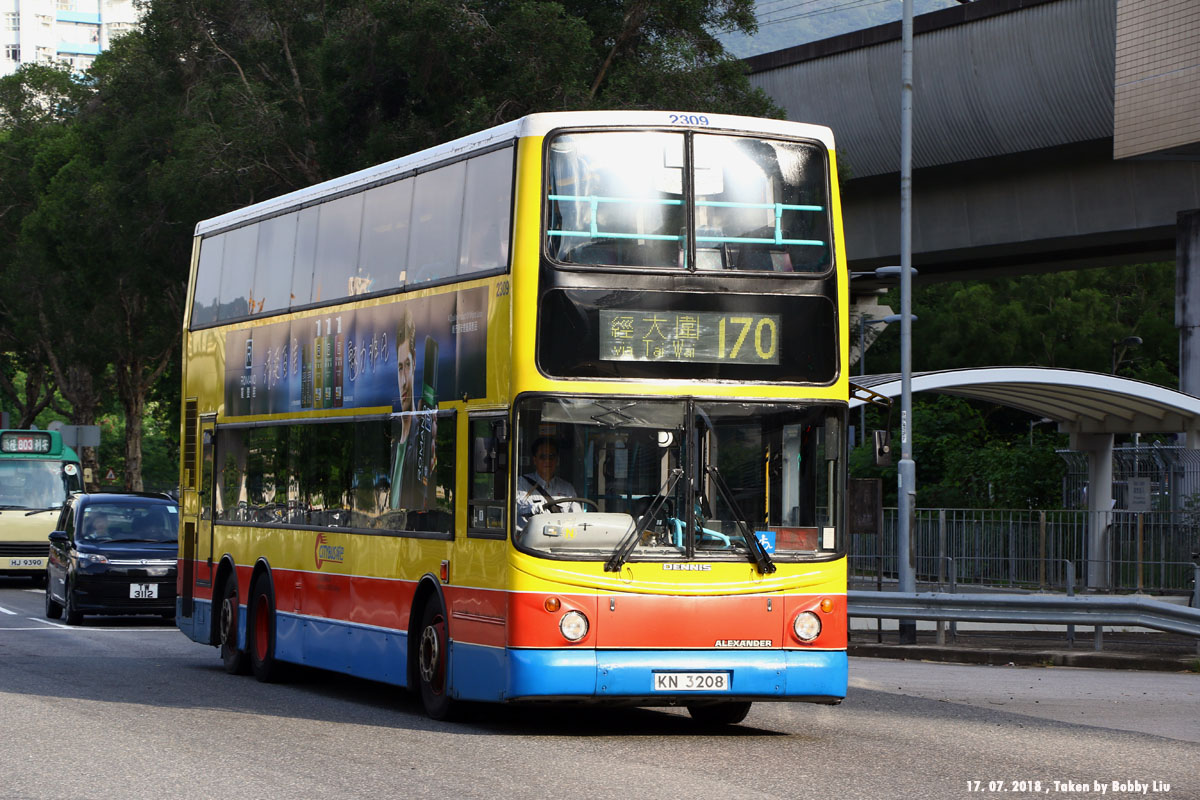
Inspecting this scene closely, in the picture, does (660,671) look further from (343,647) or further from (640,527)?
Result: (343,647)

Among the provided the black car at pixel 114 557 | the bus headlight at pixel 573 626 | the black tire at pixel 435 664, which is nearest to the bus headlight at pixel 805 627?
the bus headlight at pixel 573 626

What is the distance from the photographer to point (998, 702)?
1603 cm

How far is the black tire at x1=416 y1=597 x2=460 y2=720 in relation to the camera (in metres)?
13.3

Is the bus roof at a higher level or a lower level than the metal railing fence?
higher

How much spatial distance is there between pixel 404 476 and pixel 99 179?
33146mm

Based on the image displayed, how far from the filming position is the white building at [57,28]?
7072 inches

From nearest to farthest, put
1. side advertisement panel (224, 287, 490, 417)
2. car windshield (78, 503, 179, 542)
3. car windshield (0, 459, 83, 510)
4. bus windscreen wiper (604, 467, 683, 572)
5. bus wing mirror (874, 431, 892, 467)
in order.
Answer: bus windscreen wiper (604, 467, 683, 572), side advertisement panel (224, 287, 490, 417), bus wing mirror (874, 431, 892, 467), car windshield (78, 503, 179, 542), car windshield (0, 459, 83, 510)

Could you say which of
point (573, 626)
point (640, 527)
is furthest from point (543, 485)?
point (573, 626)

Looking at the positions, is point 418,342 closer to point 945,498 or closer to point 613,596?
point 613,596

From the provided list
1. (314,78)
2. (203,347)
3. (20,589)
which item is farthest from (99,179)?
(203,347)

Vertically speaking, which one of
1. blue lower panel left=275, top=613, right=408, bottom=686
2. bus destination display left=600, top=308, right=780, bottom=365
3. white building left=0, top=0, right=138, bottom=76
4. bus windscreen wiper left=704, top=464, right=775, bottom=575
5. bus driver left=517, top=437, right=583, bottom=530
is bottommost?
blue lower panel left=275, top=613, right=408, bottom=686

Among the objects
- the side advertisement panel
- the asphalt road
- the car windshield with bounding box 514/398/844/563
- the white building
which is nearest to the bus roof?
the side advertisement panel

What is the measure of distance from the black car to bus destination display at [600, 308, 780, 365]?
14117mm

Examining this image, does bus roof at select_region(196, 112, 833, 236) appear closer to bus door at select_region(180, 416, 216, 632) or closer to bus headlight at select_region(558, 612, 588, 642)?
bus headlight at select_region(558, 612, 588, 642)
